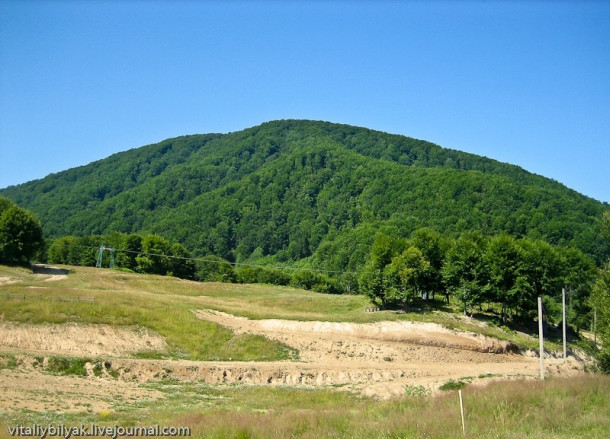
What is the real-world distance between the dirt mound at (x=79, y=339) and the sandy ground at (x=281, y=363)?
78mm

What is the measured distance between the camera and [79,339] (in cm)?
4638

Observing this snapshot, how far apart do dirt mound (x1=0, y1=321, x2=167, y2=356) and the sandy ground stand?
78 millimetres

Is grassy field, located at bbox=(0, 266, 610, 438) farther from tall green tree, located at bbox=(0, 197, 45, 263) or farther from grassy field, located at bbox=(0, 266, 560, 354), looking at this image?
tall green tree, located at bbox=(0, 197, 45, 263)

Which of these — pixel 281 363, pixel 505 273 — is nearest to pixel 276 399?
pixel 281 363

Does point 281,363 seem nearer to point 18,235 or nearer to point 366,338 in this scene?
point 366,338

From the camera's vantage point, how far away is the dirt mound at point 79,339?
144 ft

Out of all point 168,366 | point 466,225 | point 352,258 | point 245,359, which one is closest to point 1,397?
point 168,366

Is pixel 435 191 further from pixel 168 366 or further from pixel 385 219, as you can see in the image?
pixel 168 366

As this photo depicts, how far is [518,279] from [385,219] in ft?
399

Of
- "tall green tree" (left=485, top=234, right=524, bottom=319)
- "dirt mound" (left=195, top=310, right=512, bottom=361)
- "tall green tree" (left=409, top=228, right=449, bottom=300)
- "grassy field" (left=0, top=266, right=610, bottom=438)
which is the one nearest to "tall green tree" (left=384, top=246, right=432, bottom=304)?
"tall green tree" (left=409, top=228, right=449, bottom=300)

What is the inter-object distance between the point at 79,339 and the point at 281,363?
1738cm

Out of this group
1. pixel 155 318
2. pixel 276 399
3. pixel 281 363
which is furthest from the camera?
pixel 155 318

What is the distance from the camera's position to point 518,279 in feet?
221

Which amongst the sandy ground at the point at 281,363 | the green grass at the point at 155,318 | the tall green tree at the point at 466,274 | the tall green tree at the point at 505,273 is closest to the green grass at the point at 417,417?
the sandy ground at the point at 281,363
